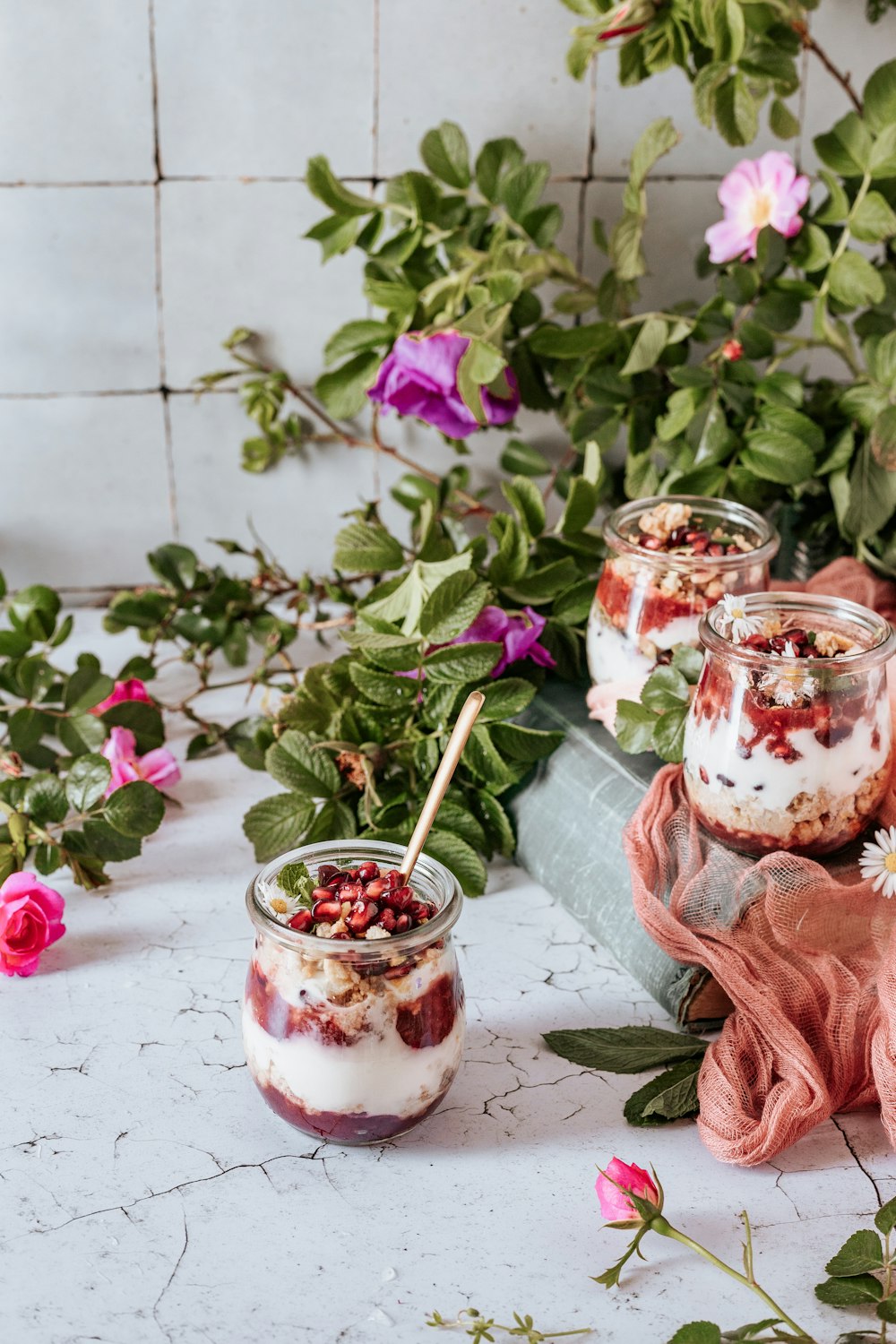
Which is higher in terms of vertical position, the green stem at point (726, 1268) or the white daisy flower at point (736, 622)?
the white daisy flower at point (736, 622)

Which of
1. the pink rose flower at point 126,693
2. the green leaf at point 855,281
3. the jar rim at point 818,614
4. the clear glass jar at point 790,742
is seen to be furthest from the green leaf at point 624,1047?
the green leaf at point 855,281

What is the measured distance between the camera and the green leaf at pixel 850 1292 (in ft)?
1.94

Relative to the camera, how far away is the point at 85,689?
3.27 ft

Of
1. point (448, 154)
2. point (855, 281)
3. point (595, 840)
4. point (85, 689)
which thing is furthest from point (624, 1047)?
point (448, 154)

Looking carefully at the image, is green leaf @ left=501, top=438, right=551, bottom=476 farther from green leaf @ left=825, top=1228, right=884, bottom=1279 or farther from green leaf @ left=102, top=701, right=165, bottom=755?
green leaf @ left=825, top=1228, right=884, bottom=1279

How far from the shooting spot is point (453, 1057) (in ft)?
2.27

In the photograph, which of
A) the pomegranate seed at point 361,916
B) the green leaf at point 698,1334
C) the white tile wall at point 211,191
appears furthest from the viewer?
the white tile wall at point 211,191

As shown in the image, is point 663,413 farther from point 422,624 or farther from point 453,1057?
point 453,1057

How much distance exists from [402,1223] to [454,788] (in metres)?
0.35

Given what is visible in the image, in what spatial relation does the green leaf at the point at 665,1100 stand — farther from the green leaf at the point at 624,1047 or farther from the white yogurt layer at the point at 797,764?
the white yogurt layer at the point at 797,764

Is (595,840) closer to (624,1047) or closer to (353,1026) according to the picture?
(624,1047)

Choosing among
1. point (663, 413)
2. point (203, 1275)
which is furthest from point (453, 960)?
point (663, 413)

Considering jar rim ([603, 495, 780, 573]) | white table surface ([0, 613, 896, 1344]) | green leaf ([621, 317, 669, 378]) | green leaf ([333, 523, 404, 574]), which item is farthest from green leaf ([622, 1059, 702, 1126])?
green leaf ([621, 317, 669, 378])

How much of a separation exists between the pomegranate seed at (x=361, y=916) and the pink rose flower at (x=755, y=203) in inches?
25.6
